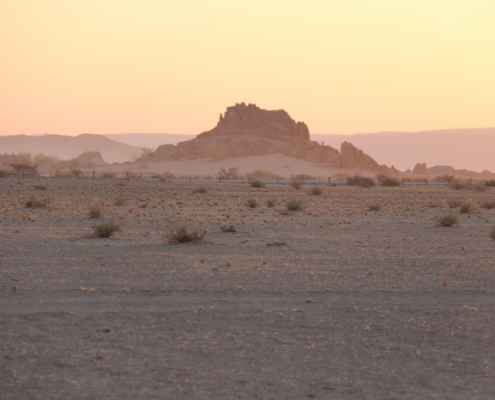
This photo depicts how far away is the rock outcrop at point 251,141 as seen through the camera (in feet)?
485

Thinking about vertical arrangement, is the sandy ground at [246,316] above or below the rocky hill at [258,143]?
below

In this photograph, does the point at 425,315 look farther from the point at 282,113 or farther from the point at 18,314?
the point at 282,113

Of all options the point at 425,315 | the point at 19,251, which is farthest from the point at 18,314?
the point at 19,251

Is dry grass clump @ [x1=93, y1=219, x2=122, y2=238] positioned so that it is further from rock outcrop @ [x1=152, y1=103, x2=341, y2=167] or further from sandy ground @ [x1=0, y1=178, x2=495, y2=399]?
rock outcrop @ [x1=152, y1=103, x2=341, y2=167]

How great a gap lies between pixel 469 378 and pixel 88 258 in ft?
39.0

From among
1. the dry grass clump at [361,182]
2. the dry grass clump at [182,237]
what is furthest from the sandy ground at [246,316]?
the dry grass clump at [361,182]

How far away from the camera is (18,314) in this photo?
1160cm

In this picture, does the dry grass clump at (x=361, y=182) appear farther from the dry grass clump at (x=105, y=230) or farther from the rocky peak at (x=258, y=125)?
the rocky peak at (x=258, y=125)

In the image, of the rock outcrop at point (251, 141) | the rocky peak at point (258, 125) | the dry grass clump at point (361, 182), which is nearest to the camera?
the dry grass clump at point (361, 182)

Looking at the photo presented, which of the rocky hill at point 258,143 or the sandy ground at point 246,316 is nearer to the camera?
the sandy ground at point 246,316

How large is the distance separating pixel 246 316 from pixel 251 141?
468 ft

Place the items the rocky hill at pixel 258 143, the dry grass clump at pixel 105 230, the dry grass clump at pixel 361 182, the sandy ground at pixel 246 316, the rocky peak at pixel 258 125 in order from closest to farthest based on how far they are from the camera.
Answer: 1. the sandy ground at pixel 246 316
2. the dry grass clump at pixel 105 230
3. the dry grass clump at pixel 361 182
4. the rocky hill at pixel 258 143
5. the rocky peak at pixel 258 125

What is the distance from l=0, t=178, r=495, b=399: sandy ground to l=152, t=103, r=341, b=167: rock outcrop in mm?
119843

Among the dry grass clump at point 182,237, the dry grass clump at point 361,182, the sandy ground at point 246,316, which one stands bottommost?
the sandy ground at point 246,316
